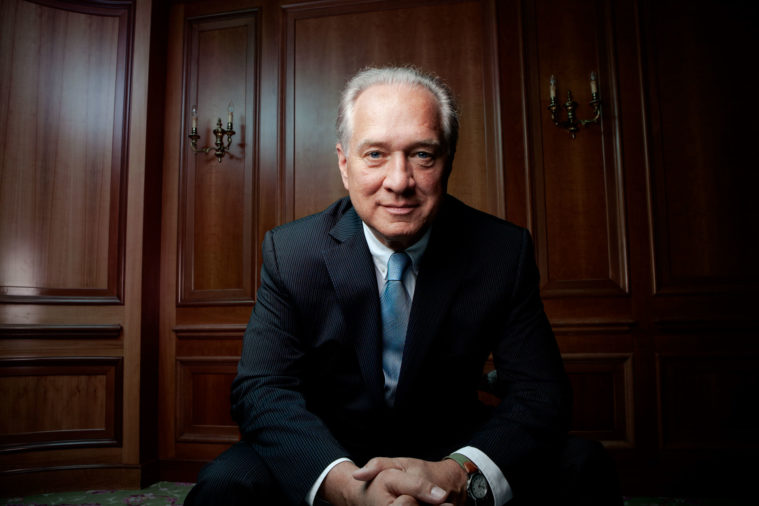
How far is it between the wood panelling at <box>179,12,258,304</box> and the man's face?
2.01 m

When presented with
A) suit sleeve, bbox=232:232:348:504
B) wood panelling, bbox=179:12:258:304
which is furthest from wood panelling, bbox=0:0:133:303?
suit sleeve, bbox=232:232:348:504

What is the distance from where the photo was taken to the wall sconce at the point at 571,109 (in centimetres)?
→ 302

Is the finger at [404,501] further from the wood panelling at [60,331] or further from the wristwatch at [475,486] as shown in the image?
the wood panelling at [60,331]

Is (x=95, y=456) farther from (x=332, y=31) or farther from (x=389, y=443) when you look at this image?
(x=332, y=31)

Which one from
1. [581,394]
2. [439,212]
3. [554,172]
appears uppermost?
[554,172]

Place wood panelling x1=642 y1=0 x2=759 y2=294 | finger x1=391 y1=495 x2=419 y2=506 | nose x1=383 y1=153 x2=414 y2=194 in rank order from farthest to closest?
wood panelling x1=642 y1=0 x2=759 y2=294 < nose x1=383 y1=153 x2=414 y2=194 < finger x1=391 y1=495 x2=419 y2=506

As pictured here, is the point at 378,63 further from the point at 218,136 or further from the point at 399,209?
the point at 399,209

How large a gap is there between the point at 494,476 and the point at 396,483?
0.89ft

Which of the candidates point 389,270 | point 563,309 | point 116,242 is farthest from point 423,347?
point 116,242

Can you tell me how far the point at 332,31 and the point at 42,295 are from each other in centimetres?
238

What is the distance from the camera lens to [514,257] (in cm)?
153

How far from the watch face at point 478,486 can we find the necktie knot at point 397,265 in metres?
0.55

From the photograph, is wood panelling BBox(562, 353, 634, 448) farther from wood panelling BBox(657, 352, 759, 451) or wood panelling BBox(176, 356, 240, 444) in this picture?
wood panelling BBox(176, 356, 240, 444)

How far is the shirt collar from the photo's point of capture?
1529 millimetres
